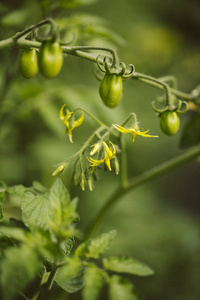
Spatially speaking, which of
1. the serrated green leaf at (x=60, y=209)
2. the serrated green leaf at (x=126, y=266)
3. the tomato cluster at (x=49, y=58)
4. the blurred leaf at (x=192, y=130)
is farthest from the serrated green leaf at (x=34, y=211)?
the blurred leaf at (x=192, y=130)

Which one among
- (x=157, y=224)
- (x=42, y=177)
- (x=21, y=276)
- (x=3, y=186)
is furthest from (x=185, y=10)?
(x=21, y=276)

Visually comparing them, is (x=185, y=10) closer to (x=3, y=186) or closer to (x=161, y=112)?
(x=161, y=112)

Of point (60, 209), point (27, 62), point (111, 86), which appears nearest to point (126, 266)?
point (60, 209)

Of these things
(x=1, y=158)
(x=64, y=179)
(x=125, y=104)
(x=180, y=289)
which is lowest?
(x=180, y=289)

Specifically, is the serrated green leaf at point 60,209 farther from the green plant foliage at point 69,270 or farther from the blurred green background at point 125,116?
the blurred green background at point 125,116

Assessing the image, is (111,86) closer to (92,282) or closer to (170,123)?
(170,123)

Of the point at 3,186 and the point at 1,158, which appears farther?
the point at 1,158

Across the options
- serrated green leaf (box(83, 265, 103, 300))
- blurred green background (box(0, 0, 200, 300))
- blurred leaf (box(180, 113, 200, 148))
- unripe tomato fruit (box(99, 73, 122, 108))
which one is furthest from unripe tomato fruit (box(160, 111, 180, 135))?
blurred green background (box(0, 0, 200, 300))

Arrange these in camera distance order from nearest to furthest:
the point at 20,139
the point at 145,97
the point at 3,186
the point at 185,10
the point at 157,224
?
1. the point at 3,186
2. the point at 20,139
3. the point at 157,224
4. the point at 145,97
5. the point at 185,10
